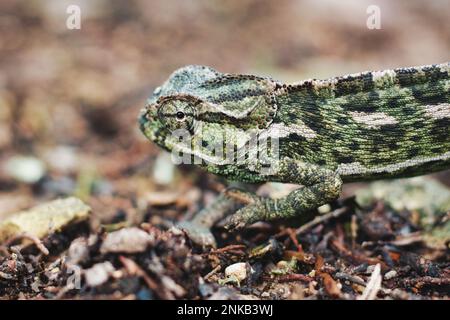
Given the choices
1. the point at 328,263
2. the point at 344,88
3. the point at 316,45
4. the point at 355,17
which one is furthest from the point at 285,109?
the point at 355,17

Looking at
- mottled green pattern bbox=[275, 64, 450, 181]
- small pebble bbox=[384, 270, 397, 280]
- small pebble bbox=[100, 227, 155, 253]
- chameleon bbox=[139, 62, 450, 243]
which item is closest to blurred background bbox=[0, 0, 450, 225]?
chameleon bbox=[139, 62, 450, 243]

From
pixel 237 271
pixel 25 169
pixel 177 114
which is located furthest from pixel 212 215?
pixel 25 169

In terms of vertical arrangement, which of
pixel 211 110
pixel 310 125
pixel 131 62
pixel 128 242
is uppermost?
pixel 131 62

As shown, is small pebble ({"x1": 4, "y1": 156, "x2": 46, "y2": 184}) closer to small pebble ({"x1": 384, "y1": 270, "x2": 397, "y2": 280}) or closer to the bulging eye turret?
the bulging eye turret

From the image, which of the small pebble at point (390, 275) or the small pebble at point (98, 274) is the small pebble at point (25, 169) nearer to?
the small pebble at point (98, 274)

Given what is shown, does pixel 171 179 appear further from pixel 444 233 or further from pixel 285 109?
pixel 444 233

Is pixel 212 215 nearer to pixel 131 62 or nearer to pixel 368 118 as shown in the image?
pixel 368 118

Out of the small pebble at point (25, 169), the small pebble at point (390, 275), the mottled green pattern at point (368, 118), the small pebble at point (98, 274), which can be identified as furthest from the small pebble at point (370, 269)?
the small pebble at point (25, 169)

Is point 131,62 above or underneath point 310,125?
above
